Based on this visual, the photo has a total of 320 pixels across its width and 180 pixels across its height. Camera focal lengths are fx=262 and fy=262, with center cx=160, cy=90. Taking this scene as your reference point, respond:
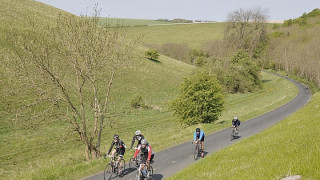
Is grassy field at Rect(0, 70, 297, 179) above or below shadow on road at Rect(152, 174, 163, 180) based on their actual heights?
below

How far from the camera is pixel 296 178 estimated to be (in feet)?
24.3

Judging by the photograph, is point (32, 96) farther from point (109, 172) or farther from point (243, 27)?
Result: point (243, 27)

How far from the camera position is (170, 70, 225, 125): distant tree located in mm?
29547

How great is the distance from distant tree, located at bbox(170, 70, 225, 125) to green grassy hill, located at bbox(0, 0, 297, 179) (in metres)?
1.69

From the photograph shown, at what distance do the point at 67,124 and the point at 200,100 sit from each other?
16.6m

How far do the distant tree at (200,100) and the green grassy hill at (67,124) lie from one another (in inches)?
66.7

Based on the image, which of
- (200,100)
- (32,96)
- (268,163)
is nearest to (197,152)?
(268,163)

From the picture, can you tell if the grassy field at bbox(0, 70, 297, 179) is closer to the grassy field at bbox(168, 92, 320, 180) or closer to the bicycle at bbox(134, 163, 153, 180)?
the bicycle at bbox(134, 163, 153, 180)

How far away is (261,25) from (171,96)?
55887mm

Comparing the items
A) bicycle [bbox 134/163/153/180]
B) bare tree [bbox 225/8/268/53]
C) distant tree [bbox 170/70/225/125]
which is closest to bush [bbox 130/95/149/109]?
distant tree [bbox 170/70/225/125]

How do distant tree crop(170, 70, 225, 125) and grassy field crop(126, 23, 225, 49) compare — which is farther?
grassy field crop(126, 23, 225, 49)

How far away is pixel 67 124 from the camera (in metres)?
32.4

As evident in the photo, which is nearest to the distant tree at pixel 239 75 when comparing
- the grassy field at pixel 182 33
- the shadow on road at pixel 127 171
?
the shadow on road at pixel 127 171

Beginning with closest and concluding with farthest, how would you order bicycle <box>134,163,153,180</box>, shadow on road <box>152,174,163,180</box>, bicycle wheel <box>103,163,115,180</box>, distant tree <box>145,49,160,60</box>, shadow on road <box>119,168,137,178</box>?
1. bicycle <box>134,163,153,180</box>
2. shadow on road <box>152,174,163,180</box>
3. bicycle wheel <box>103,163,115,180</box>
4. shadow on road <box>119,168,137,178</box>
5. distant tree <box>145,49,160,60</box>
